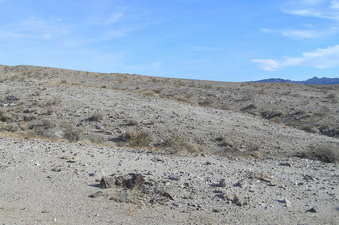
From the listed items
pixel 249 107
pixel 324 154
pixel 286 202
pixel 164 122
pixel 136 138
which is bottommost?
pixel 286 202

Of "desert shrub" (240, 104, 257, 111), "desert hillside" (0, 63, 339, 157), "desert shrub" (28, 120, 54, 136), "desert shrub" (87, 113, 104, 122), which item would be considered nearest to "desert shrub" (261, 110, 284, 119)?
"desert hillside" (0, 63, 339, 157)

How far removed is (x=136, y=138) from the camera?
16031 millimetres

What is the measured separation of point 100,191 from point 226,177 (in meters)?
3.58

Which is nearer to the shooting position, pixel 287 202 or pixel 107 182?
pixel 287 202

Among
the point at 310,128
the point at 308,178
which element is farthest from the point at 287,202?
the point at 310,128

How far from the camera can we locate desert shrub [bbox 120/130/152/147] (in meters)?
15.6

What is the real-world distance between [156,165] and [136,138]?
5.15 metres

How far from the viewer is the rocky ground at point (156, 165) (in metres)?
7.29

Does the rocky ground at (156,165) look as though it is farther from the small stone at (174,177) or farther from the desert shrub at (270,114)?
the desert shrub at (270,114)

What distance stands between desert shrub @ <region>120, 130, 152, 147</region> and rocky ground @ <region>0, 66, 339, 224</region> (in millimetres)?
48

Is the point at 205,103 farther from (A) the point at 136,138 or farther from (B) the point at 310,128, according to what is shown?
(A) the point at 136,138

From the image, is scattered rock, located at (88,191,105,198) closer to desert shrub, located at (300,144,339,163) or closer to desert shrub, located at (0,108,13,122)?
desert shrub, located at (300,144,339,163)

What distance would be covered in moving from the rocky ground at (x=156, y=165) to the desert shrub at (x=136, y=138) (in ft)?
0.16

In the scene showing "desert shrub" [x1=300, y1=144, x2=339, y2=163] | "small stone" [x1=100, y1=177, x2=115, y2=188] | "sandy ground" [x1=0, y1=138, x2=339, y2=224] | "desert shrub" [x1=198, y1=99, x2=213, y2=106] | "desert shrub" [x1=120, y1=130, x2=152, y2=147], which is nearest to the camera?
"sandy ground" [x1=0, y1=138, x2=339, y2=224]
